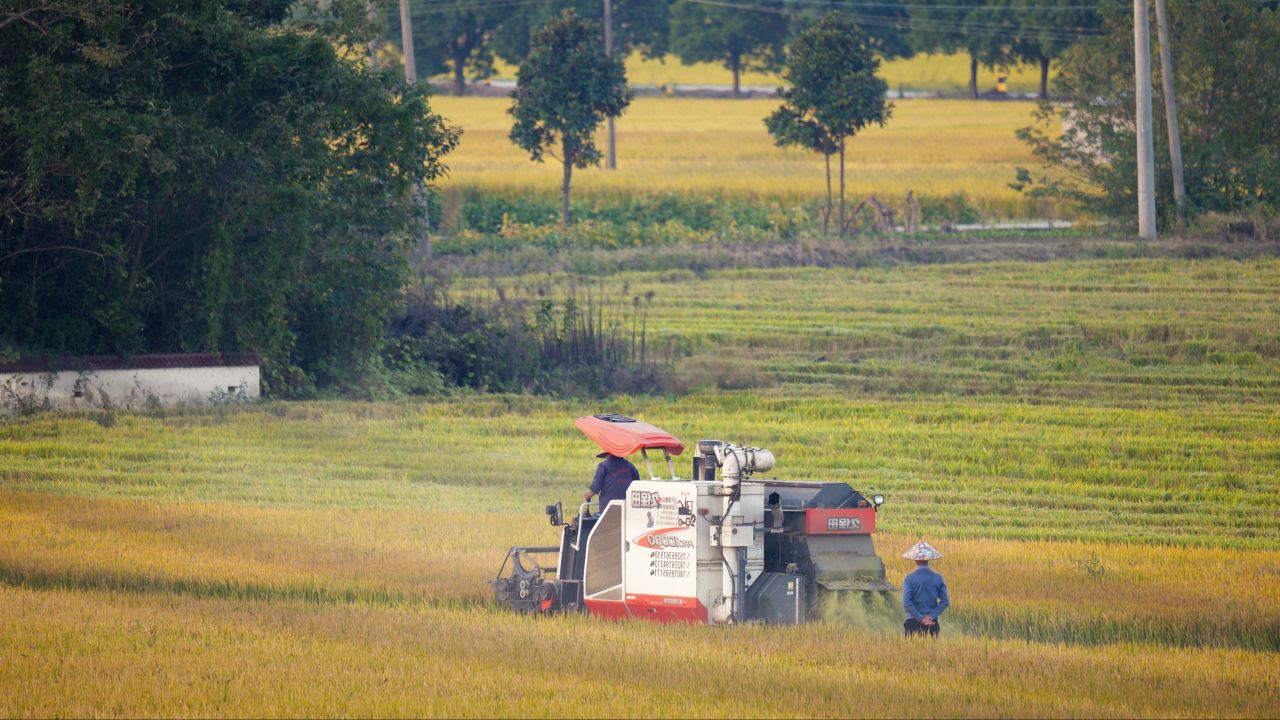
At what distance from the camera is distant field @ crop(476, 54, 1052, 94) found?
386 ft

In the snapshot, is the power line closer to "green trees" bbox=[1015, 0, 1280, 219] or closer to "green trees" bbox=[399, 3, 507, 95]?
"green trees" bbox=[399, 3, 507, 95]

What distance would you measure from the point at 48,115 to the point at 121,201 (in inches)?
88.9

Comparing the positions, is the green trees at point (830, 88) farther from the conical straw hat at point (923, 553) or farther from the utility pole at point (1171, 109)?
the conical straw hat at point (923, 553)

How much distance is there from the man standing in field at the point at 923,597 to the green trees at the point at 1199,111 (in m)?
40.1

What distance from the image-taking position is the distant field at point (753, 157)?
6394 centimetres

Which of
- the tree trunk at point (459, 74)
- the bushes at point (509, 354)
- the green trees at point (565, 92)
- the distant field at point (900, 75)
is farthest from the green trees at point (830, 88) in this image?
the distant field at point (900, 75)

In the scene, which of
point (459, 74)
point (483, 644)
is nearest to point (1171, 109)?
point (483, 644)

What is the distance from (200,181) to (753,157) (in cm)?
5301

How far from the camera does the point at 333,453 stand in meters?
25.7

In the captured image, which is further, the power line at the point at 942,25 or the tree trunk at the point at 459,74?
the tree trunk at the point at 459,74

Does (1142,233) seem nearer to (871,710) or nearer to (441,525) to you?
(441,525)

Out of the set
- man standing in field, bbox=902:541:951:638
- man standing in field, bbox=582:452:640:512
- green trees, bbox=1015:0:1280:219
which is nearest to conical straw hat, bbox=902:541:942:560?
man standing in field, bbox=902:541:951:638

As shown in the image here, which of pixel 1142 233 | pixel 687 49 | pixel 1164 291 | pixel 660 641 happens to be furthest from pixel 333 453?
pixel 687 49

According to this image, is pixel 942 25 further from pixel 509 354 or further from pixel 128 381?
pixel 128 381
